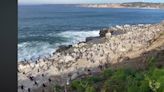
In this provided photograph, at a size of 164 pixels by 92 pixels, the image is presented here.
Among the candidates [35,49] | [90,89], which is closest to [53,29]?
[35,49]

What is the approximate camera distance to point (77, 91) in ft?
8.58

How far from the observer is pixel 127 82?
2340 mm

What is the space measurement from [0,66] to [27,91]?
166 cm

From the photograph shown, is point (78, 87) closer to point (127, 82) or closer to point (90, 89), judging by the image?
point (90, 89)

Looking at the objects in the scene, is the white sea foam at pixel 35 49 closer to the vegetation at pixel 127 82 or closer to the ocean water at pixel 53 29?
the ocean water at pixel 53 29

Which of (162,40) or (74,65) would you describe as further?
(74,65)

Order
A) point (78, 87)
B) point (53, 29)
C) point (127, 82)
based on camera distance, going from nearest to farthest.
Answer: point (127, 82), point (78, 87), point (53, 29)

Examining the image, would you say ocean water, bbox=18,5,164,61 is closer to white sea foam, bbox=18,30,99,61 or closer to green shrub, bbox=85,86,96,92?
white sea foam, bbox=18,30,99,61

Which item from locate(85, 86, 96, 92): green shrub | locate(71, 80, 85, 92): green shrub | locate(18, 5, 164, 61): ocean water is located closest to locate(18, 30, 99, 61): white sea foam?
locate(18, 5, 164, 61): ocean water

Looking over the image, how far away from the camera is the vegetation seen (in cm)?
211

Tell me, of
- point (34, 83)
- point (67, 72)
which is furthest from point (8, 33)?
point (67, 72)

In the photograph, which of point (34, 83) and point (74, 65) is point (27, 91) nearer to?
point (34, 83)

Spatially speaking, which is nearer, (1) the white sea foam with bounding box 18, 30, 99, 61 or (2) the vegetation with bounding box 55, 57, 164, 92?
(2) the vegetation with bounding box 55, 57, 164, 92

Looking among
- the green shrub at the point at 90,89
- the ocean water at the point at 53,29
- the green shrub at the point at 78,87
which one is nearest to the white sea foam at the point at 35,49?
the ocean water at the point at 53,29
